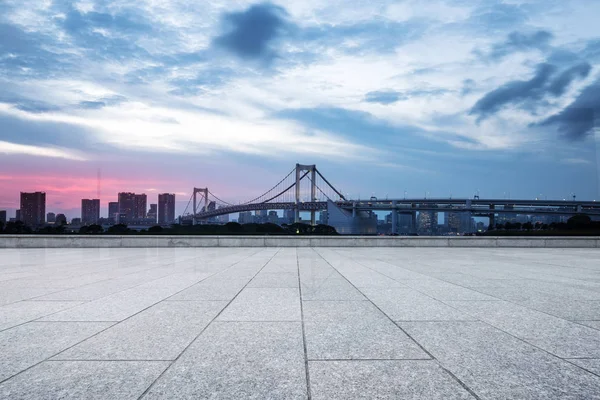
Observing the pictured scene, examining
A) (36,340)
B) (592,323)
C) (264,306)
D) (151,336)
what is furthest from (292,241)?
(36,340)

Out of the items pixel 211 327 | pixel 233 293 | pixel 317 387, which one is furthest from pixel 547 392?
pixel 233 293

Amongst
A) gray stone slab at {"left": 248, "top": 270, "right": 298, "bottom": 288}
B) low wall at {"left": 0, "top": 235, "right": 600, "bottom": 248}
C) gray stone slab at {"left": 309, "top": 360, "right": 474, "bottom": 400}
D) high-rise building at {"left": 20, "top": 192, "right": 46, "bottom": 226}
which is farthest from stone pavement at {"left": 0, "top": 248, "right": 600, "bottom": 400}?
high-rise building at {"left": 20, "top": 192, "right": 46, "bottom": 226}

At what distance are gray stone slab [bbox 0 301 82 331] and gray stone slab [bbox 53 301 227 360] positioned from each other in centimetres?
137

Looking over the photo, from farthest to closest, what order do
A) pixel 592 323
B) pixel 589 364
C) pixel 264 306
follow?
pixel 264 306, pixel 592 323, pixel 589 364

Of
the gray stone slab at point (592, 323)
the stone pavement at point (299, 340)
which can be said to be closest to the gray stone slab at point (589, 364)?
the stone pavement at point (299, 340)

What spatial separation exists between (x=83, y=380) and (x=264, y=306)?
3321 mm

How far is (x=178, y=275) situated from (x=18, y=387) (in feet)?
23.7

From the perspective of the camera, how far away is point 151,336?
16.0ft

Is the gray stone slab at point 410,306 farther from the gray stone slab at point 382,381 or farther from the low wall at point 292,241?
the low wall at point 292,241

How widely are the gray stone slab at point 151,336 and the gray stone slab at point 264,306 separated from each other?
0.95 feet

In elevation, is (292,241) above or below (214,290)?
above

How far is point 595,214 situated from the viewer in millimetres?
100750

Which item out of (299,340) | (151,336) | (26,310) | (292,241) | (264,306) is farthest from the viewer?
(292,241)

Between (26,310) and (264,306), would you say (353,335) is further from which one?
(26,310)
